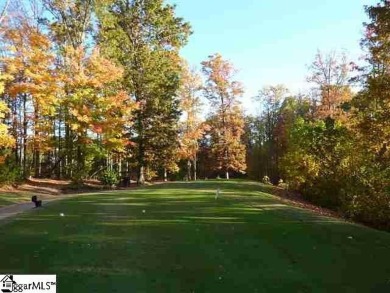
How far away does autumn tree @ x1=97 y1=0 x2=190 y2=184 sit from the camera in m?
35.4

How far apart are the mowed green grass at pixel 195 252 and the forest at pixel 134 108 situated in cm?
714

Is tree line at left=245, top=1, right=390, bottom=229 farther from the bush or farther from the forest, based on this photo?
the bush

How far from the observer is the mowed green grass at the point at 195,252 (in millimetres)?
6719

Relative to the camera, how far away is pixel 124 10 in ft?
121

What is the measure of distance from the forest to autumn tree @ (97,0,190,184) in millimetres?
81

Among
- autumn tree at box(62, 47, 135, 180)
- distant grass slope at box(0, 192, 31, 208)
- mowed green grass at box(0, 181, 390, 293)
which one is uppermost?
autumn tree at box(62, 47, 135, 180)

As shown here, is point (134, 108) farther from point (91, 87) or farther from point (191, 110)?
point (191, 110)

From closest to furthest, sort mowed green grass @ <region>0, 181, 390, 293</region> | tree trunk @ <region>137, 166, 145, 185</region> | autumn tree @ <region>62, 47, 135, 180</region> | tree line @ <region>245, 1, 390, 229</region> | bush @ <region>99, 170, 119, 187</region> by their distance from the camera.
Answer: mowed green grass @ <region>0, 181, 390, 293</region> → tree line @ <region>245, 1, 390, 229</region> → autumn tree @ <region>62, 47, 135, 180</region> → bush @ <region>99, 170, 119, 187</region> → tree trunk @ <region>137, 166, 145, 185</region>

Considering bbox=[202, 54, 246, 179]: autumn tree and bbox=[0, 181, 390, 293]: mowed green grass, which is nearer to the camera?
bbox=[0, 181, 390, 293]: mowed green grass

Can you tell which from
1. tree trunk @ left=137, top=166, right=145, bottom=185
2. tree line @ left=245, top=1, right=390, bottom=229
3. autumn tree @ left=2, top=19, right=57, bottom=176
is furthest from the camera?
tree trunk @ left=137, top=166, right=145, bottom=185

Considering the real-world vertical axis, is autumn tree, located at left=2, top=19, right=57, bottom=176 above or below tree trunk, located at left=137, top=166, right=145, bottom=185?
above

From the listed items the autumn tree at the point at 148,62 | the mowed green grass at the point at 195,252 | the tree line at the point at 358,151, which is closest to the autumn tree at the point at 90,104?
the autumn tree at the point at 148,62

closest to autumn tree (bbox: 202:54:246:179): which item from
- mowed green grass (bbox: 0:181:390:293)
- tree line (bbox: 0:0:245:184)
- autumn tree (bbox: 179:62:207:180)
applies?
autumn tree (bbox: 179:62:207:180)

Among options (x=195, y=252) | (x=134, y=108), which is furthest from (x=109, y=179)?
(x=195, y=252)
